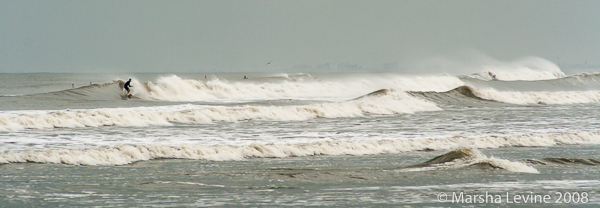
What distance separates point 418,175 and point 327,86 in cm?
3744

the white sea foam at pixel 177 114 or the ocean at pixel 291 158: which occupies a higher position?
the white sea foam at pixel 177 114

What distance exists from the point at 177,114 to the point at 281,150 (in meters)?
8.87

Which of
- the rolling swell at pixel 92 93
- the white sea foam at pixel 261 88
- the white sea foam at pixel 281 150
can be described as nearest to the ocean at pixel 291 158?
the white sea foam at pixel 281 150

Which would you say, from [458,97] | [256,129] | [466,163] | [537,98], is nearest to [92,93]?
[256,129]

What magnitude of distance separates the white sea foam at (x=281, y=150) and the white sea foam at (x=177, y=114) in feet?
21.1

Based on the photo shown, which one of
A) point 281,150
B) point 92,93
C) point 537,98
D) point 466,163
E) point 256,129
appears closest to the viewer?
point 466,163

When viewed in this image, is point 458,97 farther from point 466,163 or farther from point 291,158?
point 466,163

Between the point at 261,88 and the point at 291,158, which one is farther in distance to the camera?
the point at 261,88

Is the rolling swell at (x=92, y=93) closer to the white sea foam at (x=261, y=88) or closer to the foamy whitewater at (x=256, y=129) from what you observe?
the foamy whitewater at (x=256, y=129)

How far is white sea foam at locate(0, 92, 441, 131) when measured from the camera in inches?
680

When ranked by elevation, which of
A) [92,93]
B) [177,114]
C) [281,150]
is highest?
[92,93]

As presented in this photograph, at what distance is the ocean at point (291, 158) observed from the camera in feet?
24.8

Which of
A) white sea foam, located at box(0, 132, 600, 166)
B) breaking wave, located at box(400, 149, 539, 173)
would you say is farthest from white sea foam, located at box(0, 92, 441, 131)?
breaking wave, located at box(400, 149, 539, 173)

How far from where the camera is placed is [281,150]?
12.1m
